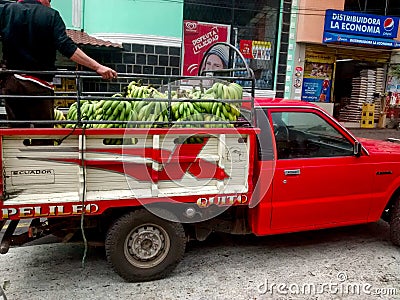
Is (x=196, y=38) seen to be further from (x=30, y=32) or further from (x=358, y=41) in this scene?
(x=30, y=32)

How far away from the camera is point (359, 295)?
11.4 feet

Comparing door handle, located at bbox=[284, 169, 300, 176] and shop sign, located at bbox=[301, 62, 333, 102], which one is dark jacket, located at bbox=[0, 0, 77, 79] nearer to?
door handle, located at bbox=[284, 169, 300, 176]

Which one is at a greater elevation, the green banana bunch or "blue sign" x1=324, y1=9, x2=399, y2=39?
"blue sign" x1=324, y1=9, x2=399, y2=39

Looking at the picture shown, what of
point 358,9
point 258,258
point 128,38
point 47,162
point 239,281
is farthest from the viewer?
point 358,9

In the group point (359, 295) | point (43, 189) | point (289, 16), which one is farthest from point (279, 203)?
point (289, 16)

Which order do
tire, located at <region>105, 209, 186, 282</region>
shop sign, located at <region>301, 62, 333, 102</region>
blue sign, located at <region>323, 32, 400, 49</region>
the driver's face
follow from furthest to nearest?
1. shop sign, located at <region>301, 62, 333, 102</region>
2. blue sign, located at <region>323, 32, 400, 49</region>
3. the driver's face
4. tire, located at <region>105, 209, 186, 282</region>

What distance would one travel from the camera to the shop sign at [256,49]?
12.2 m

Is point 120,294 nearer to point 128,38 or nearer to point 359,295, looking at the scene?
point 359,295

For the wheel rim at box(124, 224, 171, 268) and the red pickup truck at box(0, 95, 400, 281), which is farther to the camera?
the wheel rim at box(124, 224, 171, 268)

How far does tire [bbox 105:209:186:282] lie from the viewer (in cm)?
336

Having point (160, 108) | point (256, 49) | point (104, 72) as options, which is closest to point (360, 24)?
point (256, 49)

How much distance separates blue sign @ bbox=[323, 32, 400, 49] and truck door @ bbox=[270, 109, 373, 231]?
9.18 m

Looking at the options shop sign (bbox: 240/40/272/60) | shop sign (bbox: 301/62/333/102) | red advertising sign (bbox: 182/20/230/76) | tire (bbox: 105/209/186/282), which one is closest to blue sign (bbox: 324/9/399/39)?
shop sign (bbox: 301/62/333/102)

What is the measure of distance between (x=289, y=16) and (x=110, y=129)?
1075cm
